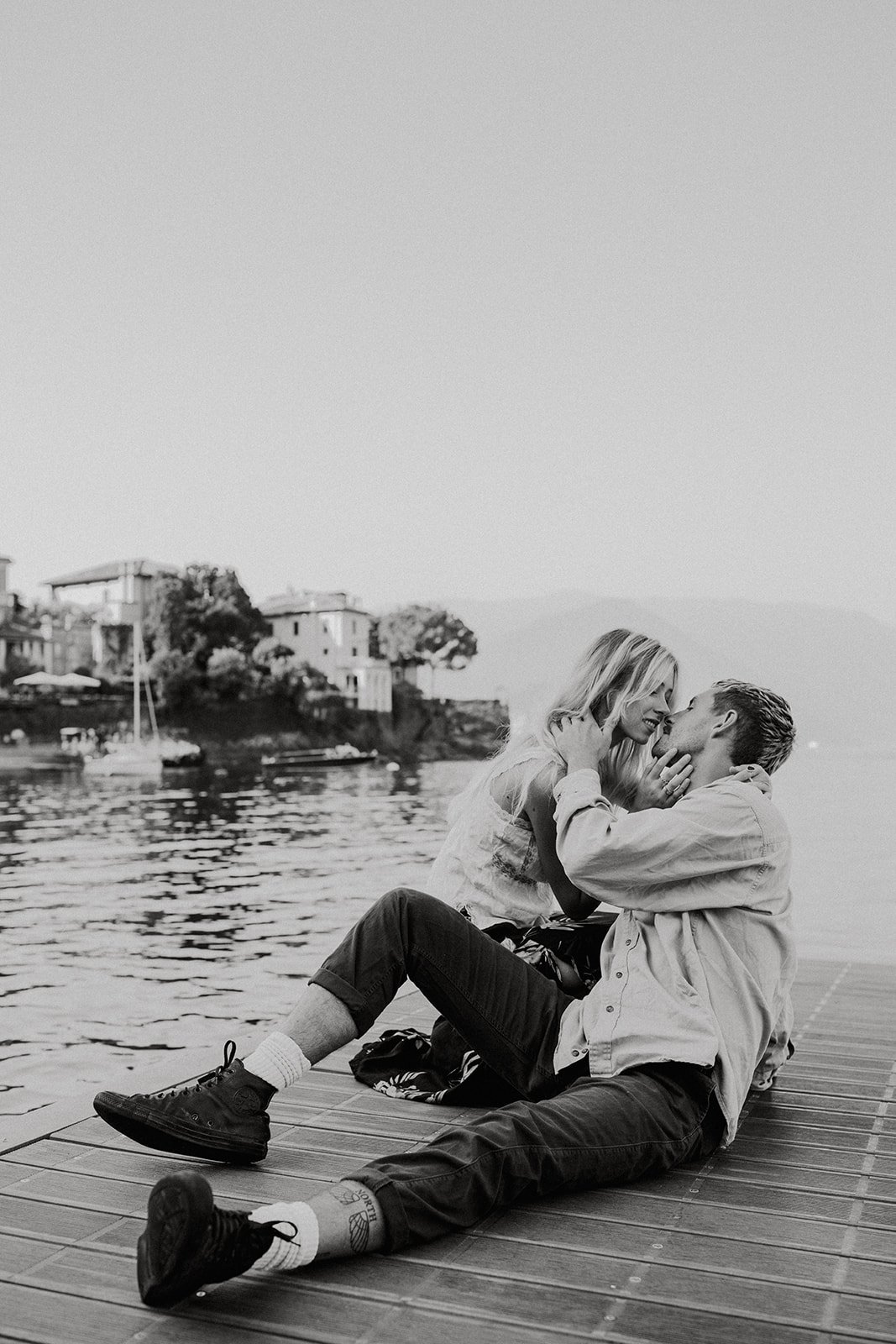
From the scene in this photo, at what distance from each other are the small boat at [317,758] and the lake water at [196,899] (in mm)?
15218

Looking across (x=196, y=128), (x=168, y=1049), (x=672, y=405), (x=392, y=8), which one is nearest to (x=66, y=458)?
(x=196, y=128)

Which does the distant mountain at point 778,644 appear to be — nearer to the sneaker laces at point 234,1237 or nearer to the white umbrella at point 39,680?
the white umbrella at point 39,680

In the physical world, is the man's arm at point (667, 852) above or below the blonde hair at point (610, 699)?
below

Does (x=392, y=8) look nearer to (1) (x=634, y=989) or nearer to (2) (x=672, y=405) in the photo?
(2) (x=672, y=405)

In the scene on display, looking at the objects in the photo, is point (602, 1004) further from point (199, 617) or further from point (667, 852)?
point (199, 617)

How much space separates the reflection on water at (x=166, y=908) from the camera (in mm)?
9164

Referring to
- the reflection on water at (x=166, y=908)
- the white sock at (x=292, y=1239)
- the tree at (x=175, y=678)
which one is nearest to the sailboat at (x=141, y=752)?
the tree at (x=175, y=678)

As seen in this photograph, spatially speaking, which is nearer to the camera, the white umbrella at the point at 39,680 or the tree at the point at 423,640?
the white umbrella at the point at 39,680

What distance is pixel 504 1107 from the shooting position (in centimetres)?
222

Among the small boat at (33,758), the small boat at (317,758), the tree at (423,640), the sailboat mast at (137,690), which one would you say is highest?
the tree at (423,640)

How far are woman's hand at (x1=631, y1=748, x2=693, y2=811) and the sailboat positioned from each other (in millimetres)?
61912

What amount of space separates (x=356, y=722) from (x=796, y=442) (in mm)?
57945

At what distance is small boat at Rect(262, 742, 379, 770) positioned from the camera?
72062mm

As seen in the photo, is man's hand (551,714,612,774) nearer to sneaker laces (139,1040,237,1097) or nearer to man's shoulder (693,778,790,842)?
man's shoulder (693,778,790,842)
